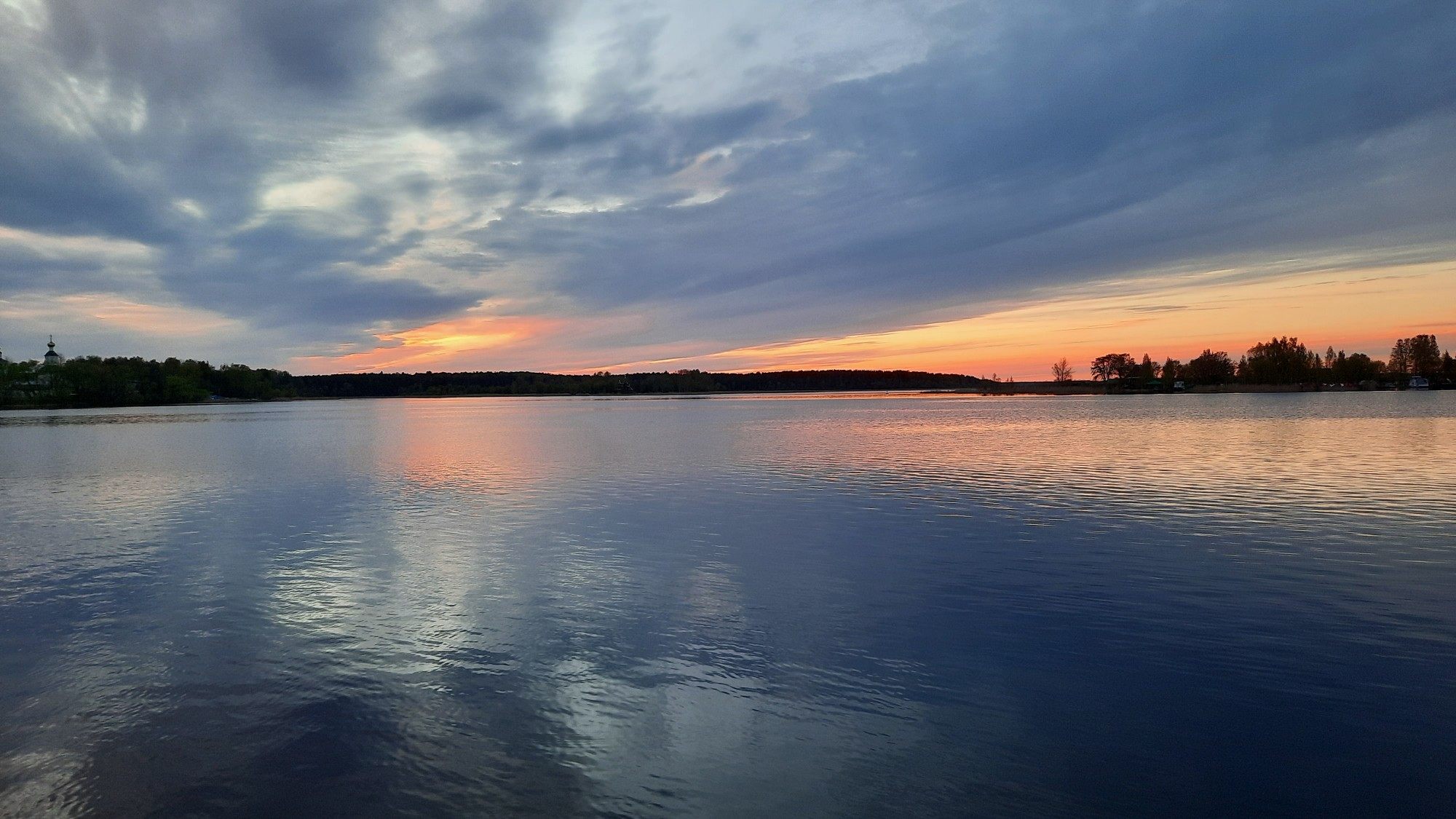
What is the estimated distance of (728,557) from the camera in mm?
16438

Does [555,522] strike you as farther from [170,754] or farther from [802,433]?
[802,433]

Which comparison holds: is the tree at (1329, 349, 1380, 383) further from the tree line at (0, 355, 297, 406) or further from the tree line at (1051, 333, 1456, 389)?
the tree line at (0, 355, 297, 406)

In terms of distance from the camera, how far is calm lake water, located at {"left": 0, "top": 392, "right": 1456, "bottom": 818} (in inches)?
287

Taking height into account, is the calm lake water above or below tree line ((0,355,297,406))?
below

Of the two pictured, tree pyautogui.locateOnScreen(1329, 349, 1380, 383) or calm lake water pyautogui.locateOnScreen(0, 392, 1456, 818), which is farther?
tree pyautogui.locateOnScreen(1329, 349, 1380, 383)

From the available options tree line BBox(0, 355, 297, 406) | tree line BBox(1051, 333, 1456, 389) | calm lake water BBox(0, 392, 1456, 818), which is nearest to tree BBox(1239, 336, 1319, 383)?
tree line BBox(1051, 333, 1456, 389)

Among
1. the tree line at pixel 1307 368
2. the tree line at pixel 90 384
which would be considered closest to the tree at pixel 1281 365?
the tree line at pixel 1307 368

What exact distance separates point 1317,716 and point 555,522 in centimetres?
1686

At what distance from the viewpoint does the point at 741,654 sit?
1064cm

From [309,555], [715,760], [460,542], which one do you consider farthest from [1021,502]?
[309,555]

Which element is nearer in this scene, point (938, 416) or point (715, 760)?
point (715, 760)

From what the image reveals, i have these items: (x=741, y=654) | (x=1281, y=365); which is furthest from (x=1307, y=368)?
(x=741, y=654)

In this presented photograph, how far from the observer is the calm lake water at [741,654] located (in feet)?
23.9

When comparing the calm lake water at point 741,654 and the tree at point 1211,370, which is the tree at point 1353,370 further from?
the calm lake water at point 741,654
